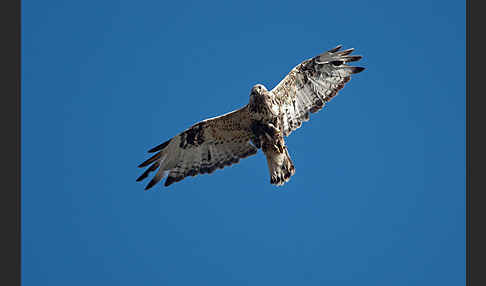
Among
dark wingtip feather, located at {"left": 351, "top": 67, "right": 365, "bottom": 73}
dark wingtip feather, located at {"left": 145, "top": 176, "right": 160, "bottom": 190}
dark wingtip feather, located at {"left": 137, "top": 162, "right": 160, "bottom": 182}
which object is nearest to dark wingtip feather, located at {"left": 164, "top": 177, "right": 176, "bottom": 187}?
dark wingtip feather, located at {"left": 145, "top": 176, "right": 160, "bottom": 190}

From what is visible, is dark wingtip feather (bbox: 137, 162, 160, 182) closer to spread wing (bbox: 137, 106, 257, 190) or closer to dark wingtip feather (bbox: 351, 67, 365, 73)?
spread wing (bbox: 137, 106, 257, 190)

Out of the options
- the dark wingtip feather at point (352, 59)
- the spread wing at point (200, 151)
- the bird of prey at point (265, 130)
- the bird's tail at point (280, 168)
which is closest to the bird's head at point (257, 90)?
the bird of prey at point (265, 130)

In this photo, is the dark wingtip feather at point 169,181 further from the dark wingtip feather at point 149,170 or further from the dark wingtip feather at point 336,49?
the dark wingtip feather at point 336,49

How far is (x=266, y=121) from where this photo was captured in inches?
359

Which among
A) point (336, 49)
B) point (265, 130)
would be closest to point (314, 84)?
point (336, 49)

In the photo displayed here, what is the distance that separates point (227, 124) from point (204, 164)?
806mm

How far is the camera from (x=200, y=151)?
9.66m

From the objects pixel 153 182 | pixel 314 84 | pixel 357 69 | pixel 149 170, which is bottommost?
pixel 153 182

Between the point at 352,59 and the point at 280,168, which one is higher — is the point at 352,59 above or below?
above

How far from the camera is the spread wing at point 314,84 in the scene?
9680mm

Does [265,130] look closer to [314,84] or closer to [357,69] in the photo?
[314,84]

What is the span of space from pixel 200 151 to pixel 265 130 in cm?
119

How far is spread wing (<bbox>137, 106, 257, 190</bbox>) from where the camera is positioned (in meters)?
9.46

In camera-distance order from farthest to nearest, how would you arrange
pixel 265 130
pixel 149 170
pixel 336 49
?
pixel 336 49, pixel 149 170, pixel 265 130
